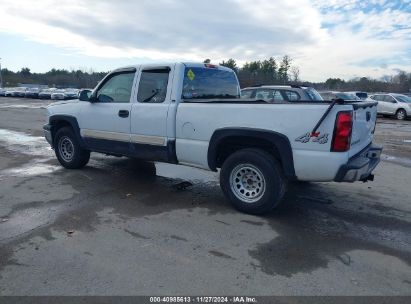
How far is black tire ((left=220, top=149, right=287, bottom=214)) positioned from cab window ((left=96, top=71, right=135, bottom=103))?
85.2 inches

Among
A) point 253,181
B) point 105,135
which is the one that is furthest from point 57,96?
point 253,181

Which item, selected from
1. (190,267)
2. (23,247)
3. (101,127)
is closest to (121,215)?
(23,247)

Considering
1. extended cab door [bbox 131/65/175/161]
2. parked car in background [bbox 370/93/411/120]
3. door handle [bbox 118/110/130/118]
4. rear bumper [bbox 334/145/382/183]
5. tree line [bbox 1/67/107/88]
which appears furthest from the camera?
tree line [bbox 1/67/107/88]

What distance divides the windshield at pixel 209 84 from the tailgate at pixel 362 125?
7.43 feet

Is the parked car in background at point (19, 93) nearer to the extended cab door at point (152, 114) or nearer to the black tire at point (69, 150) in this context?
the black tire at point (69, 150)

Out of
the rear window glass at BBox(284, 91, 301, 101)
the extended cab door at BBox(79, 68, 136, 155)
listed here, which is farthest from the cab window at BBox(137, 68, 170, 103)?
the rear window glass at BBox(284, 91, 301, 101)

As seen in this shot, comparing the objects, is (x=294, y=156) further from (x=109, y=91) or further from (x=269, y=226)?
(x=109, y=91)

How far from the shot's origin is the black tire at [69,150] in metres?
7.23

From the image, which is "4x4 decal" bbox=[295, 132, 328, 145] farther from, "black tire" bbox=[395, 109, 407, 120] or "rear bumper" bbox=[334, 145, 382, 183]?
"black tire" bbox=[395, 109, 407, 120]

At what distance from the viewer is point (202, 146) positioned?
17.3 ft

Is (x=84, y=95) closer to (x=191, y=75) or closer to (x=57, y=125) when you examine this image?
(x=57, y=125)

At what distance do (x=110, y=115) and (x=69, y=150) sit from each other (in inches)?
66.0

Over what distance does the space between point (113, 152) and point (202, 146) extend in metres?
1.99

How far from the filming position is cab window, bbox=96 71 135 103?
6.18m
